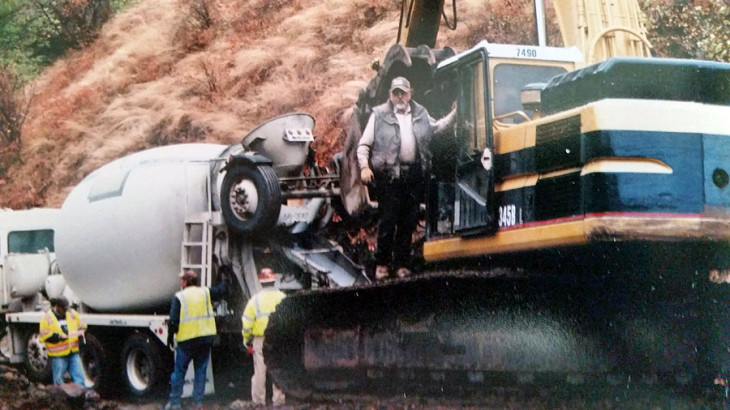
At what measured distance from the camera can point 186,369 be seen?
1002cm

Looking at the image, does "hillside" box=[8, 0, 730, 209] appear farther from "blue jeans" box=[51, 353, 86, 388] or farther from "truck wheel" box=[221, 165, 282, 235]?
"blue jeans" box=[51, 353, 86, 388]

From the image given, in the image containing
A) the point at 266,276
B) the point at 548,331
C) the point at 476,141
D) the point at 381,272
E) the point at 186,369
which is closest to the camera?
the point at 548,331

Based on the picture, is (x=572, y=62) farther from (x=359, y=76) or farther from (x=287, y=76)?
(x=287, y=76)

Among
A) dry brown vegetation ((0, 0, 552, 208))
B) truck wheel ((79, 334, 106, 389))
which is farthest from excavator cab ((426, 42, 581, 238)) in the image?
dry brown vegetation ((0, 0, 552, 208))

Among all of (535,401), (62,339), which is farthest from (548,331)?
(62,339)

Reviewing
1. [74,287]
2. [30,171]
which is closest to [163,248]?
[74,287]

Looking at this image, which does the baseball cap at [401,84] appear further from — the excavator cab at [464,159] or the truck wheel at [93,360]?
the truck wheel at [93,360]

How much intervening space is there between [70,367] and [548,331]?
658cm

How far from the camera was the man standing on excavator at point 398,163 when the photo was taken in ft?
24.4

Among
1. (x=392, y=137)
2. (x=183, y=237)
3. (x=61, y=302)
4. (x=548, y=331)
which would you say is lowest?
Answer: (x=548, y=331)

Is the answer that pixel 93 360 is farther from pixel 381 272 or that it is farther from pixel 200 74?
pixel 200 74

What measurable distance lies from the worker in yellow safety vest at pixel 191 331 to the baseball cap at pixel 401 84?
3089 millimetres

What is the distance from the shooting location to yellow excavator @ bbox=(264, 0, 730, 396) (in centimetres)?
605

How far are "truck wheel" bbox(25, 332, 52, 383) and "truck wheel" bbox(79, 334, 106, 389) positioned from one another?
0.80 m
